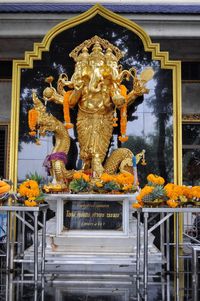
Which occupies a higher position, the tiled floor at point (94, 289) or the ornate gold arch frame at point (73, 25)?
the ornate gold arch frame at point (73, 25)

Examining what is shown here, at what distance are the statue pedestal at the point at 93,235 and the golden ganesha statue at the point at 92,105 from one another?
34.5 inches

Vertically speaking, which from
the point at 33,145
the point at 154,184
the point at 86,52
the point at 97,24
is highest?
the point at 97,24

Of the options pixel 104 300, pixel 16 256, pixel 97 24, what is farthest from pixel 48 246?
pixel 97 24

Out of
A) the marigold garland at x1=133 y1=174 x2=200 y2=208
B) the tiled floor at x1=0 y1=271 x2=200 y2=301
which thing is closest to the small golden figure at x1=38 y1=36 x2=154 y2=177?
the marigold garland at x1=133 y1=174 x2=200 y2=208

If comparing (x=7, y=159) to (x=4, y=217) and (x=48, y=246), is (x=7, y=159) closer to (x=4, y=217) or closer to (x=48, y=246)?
(x=4, y=217)

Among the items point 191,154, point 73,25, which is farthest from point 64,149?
point 191,154

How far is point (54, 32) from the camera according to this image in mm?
11141

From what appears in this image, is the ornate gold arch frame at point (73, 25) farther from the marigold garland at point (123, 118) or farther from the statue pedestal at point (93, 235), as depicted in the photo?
the statue pedestal at point (93, 235)

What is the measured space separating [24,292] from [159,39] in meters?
7.18

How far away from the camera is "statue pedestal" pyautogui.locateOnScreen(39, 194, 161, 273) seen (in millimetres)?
9062

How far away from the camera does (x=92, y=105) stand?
10.6m

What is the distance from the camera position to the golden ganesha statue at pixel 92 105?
10516mm

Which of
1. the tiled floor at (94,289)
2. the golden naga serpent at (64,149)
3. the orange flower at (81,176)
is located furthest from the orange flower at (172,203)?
the golden naga serpent at (64,149)

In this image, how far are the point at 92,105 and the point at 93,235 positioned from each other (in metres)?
2.70
